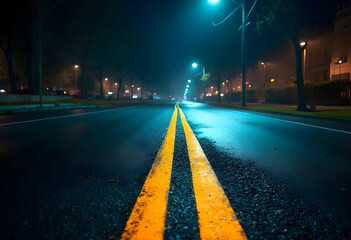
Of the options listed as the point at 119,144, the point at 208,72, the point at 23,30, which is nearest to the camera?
the point at 119,144

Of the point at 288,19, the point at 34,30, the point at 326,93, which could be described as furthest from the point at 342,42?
the point at 34,30

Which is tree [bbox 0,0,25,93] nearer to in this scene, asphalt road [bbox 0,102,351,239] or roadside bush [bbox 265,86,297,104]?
asphalt road [bbox 0,102,351,239]

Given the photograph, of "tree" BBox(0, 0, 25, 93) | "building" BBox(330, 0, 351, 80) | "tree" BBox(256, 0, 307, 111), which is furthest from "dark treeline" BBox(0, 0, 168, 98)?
"building" BBox(330, 0, 351, 80)

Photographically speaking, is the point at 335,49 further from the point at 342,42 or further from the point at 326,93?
the point at 326,93

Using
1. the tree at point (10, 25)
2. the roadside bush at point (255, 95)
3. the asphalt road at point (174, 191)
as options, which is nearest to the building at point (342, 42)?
the roadside bush at point (255, 95)

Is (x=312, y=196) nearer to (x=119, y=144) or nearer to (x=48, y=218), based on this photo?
(x=48, y=218)

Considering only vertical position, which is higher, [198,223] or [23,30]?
[23,30]

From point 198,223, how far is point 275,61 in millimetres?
55927

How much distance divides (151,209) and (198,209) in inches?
14.5

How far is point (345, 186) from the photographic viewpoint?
7.91ft

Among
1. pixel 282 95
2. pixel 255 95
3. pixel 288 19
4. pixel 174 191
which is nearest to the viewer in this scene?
pixel 174 191

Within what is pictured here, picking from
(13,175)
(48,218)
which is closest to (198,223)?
(48,218)

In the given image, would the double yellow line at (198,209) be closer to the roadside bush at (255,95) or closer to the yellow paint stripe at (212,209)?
the yellow paint stripe at (212,209)

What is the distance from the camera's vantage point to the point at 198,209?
1854 mm
